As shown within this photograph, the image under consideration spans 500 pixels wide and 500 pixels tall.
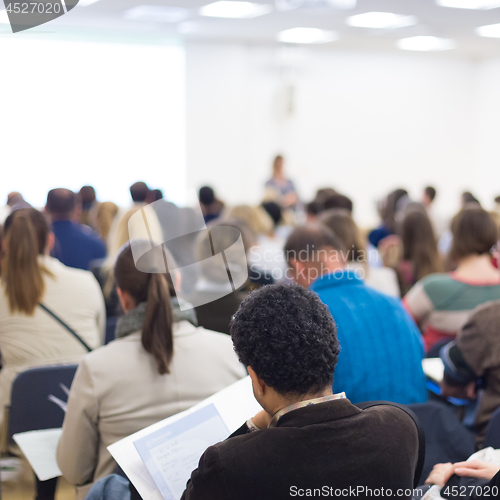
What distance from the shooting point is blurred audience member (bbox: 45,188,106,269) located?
3.92m

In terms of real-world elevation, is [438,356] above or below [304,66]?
below

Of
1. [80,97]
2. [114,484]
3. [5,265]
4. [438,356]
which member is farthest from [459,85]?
[114,484]

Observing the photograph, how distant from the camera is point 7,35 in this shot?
127 centimetres

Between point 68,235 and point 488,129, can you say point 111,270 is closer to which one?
point 68,235

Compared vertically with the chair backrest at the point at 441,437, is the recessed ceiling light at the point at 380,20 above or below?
above

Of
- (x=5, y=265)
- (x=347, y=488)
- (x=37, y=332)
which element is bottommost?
(x=37, y=332)

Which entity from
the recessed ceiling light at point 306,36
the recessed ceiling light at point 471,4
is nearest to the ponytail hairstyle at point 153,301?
the recessed ceiling light at point 471,4

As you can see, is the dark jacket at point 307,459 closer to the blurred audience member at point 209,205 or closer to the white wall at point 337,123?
the blurred audience member at point 209,205

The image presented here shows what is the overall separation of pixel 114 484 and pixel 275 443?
0.68 meters

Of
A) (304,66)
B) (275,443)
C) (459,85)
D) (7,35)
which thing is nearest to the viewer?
(275,443)

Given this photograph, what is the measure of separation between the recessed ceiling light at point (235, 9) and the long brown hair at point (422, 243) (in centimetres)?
458

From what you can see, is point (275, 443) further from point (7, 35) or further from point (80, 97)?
point (80, 97)

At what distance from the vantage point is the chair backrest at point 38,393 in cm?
205

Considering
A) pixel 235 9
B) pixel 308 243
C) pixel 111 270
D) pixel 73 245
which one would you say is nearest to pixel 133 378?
pixel 308 243
